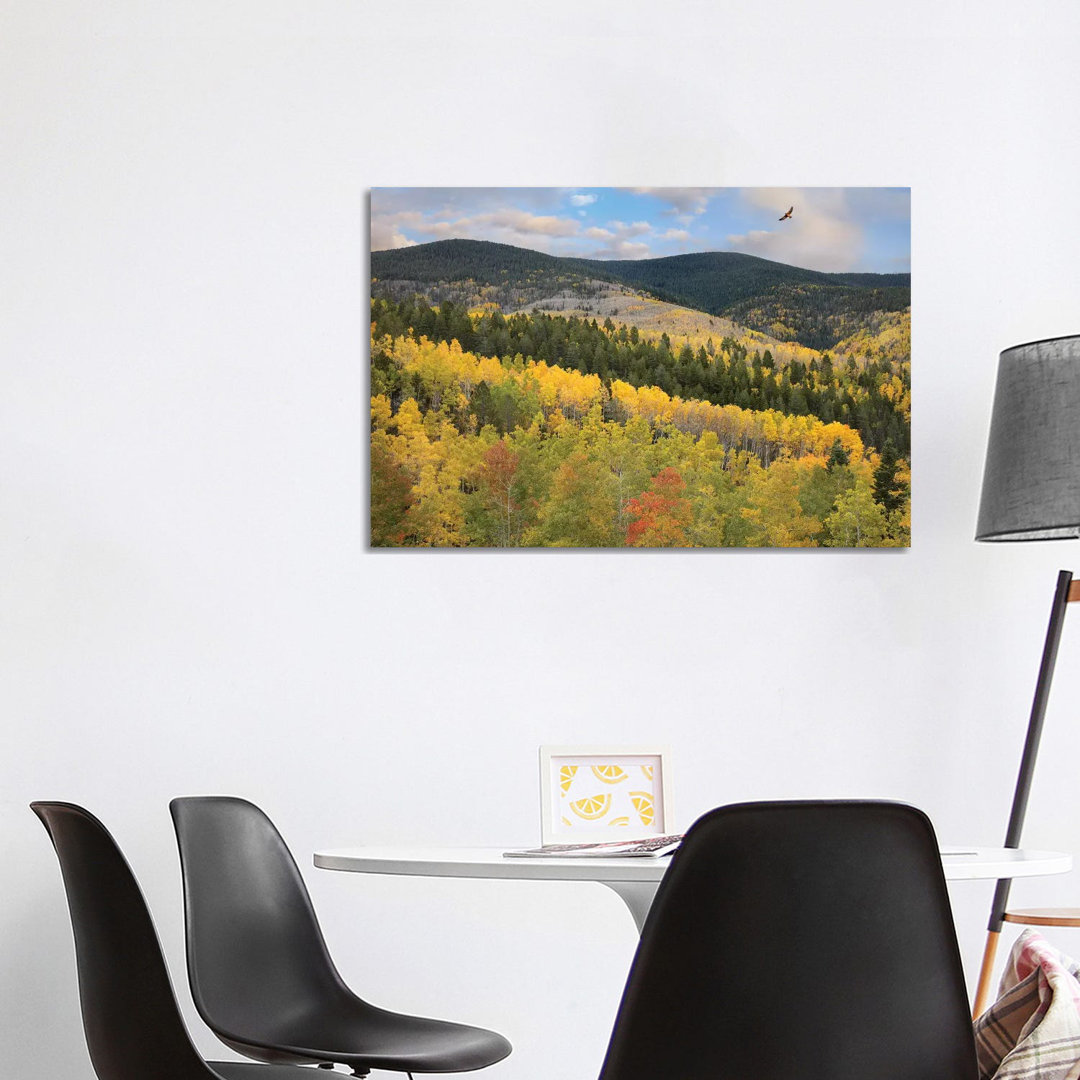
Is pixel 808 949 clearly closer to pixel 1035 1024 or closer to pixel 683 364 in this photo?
pixel 1035 1024

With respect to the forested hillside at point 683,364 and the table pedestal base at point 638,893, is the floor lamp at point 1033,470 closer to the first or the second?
the forested hillside at point 683,364

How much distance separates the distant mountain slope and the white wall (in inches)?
6.9

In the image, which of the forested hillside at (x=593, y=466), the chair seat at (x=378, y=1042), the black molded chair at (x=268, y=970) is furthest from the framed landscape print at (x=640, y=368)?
the chair seat at (x=378, y=1042)

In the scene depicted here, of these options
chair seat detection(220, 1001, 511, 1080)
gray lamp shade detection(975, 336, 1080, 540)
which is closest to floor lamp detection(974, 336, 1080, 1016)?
gray lamp shade detection(975, 336, 1080, 540)

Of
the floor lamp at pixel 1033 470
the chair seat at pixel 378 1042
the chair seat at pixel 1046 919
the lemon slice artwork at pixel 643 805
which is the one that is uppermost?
the floor lamp at pixel 1033 470

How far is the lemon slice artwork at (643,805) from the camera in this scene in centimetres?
209

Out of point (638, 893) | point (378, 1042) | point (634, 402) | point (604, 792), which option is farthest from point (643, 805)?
point (634, 402)

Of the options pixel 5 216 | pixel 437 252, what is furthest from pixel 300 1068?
pixel 5 216

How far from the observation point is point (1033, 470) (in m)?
2.54

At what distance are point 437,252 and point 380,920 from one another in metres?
1.55

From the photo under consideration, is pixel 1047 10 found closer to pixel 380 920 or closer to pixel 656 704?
pixel 656 704

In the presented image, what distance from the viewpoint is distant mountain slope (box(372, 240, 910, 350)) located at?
3.04 meters

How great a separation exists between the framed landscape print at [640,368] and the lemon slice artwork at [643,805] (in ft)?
3.16

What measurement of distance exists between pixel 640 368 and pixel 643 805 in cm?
126
